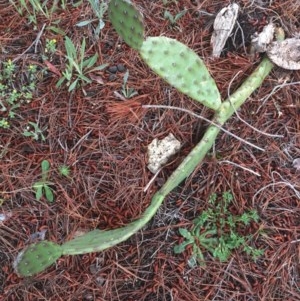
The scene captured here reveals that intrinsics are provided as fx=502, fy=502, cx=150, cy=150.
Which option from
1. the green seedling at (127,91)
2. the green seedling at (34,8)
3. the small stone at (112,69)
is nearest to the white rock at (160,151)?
the green seedling at (127,91)

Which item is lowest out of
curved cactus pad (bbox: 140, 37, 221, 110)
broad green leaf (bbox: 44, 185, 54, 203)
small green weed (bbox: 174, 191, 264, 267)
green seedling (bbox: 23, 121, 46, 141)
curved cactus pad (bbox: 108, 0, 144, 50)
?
small green weed (bbox: 174, 191, 264, 267)

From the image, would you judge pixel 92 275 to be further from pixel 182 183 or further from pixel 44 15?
pixel 44 15

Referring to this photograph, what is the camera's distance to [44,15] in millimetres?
2049

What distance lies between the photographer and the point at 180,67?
1783 mm

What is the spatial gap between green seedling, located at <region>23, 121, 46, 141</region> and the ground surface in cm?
2

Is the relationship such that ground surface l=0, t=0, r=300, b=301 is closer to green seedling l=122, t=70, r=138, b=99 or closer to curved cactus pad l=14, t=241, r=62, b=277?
green seedling l=122, t=70, r=138, b=99

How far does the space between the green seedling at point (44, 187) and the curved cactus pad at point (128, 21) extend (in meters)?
0.62

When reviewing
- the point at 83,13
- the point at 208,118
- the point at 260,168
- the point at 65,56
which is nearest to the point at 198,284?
the point at 260,168

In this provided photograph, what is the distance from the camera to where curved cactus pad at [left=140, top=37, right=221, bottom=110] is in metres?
1.72

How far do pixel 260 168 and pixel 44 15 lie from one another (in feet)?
3.51

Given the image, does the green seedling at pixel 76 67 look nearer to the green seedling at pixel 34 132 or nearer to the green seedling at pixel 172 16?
the green seedling at pixel 34 132

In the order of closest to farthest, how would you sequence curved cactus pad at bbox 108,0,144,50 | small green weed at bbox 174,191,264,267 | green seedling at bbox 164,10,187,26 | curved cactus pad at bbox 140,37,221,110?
1. curved cactus pad at bbox 108,0,144,50
2. curved cactus pad at bbox 140,37,221,110
3. small green weed at bbox 174,191,264,267
4. green seedling at bbox 164,10,187,26

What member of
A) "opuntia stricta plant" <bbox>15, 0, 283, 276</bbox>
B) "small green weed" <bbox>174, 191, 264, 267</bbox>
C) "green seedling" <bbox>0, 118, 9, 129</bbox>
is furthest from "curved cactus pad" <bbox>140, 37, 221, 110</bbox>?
"green seedling" <bbox>0, 118, 9, 129</bbox>

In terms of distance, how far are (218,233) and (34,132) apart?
83cm
